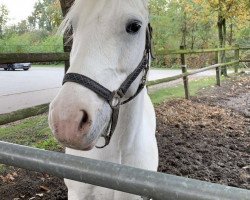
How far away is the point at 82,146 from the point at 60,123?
0.15m

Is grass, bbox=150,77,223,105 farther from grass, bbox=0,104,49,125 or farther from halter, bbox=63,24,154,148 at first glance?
halter, bbox=63,24,154,148

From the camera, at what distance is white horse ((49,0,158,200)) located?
131cm

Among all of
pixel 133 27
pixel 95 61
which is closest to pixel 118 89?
pixel 95 61

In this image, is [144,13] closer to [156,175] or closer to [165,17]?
[156,175]

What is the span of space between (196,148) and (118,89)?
3.22 meters

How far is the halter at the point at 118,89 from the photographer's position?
4.58 ft

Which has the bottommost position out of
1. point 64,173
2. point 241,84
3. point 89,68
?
point 241,84

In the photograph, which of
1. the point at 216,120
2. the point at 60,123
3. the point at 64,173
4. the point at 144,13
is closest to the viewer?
the point at 64,173

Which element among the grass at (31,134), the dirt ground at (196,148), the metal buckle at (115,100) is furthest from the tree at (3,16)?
the metal buckle at (115,100)

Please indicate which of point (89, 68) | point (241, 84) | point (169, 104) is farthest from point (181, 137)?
point (241, 84)

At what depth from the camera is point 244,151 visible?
14.9ft

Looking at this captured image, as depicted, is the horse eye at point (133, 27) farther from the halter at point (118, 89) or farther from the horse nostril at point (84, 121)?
the horse nostril at point (84, 121)

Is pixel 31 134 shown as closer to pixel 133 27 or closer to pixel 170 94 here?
pixel 133 27

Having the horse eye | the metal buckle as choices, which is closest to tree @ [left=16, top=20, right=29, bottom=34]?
the horse eye
